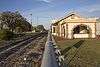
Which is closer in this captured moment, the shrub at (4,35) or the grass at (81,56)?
the grass at (81,56)

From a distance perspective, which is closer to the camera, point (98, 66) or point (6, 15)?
point (98, 66)

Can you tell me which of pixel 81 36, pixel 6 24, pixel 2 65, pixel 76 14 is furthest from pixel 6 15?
pixel 2 65

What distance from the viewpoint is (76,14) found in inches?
2291

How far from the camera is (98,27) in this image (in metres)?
53.2

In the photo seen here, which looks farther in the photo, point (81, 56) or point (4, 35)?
point (4, 35)

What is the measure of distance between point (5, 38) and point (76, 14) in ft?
60.3

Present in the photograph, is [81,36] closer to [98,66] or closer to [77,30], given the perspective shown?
[77,30]

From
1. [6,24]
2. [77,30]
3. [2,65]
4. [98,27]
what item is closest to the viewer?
[2,65]

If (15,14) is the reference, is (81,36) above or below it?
below

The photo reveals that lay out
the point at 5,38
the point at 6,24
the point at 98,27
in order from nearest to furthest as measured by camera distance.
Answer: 1. the point at 5,38
2. the point at 98,27
3. the point at 6,24

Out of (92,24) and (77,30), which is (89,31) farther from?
(77,30)

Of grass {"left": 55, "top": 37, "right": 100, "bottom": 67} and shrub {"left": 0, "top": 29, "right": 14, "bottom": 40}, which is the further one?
shrub {"left": 0, "top": 29, "right": 14, "bottom": 40}

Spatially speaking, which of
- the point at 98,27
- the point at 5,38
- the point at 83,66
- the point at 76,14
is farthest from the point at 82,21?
the point at 83,66

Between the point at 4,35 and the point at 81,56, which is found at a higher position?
the point at 4,35
